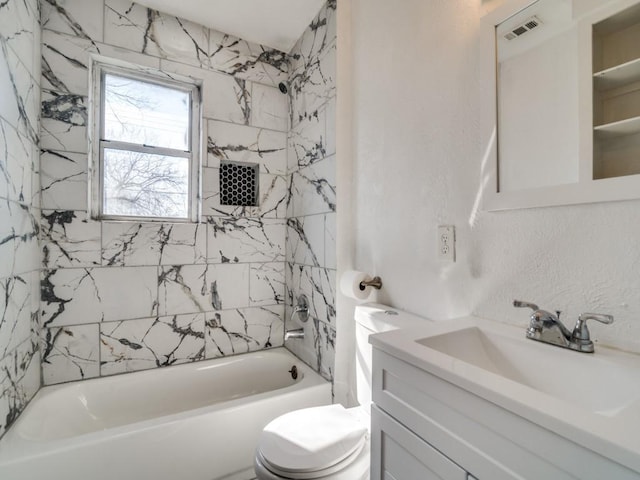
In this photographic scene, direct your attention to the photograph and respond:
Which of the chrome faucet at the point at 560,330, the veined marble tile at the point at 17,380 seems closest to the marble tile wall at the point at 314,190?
the chrome faucet at the point at 560,330

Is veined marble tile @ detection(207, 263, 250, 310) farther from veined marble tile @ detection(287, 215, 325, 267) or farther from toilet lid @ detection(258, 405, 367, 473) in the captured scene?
toilet lid @ detection(258, 405, 367, 473)

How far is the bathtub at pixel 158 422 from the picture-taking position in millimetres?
1274

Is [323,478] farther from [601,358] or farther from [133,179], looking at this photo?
[133,179]

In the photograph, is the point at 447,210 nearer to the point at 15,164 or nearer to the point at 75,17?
the point at 15,164

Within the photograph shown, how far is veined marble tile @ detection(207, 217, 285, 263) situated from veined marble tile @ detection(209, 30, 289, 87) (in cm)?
112

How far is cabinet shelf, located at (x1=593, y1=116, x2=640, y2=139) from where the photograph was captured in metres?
0.74

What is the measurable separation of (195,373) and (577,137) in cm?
233

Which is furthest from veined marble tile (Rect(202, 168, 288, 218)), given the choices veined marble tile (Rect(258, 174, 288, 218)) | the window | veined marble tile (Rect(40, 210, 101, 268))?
veined marble tile (Rect(40, 210, 101, 268))

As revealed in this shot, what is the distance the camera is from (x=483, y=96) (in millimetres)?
1057

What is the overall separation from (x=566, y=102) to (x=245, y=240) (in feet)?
6.52

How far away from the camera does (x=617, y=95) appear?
773 millimetres

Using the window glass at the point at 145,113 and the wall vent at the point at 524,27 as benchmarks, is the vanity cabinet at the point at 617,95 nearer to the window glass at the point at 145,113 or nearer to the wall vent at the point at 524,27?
the wall vent at the point at 524,27

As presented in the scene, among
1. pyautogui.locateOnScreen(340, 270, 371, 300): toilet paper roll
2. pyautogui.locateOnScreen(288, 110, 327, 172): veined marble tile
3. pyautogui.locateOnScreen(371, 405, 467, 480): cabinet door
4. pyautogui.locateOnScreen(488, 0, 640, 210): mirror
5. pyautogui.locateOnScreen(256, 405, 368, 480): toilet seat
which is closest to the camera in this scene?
pyautogui.locateOnScreen(371, 405, 467, 480): cabinet door

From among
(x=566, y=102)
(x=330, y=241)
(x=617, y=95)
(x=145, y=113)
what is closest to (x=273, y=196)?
(x=330, y=241)
